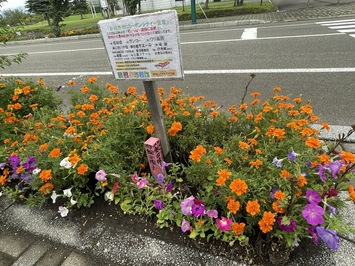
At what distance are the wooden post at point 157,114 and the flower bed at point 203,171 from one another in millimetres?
76

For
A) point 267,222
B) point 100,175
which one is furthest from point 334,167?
point 100,175

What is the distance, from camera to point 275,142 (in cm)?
190

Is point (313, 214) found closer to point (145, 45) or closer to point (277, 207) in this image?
point (277, 207)

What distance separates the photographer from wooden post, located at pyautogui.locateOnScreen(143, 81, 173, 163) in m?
1.86

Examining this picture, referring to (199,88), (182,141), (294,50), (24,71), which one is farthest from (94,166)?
(24,71)

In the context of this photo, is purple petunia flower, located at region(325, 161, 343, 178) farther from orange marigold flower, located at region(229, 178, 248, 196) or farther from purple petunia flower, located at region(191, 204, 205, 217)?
purple petunia flower, located at region(191, 204, 205, 217)

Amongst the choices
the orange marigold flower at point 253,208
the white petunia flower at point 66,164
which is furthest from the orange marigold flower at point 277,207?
the white petunia flower at point 66,164

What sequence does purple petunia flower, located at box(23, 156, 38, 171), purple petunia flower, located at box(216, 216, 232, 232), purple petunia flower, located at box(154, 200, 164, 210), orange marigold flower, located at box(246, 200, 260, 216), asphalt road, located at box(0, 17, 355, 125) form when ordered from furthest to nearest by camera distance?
asphalt road, located at box(0, 17, 355, 125) → purple petunia flower, located at box(23, 156, 38, 171) → purple petunia flower, located at box(154, 200, 164, 210) → purple petunia flower, located at box(216, 216, 232, 232) → orange marigold flower, located at box(246, 200, 260, 216)

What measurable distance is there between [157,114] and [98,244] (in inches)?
43.4

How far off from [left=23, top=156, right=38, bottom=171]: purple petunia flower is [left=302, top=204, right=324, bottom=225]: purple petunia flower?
2056 millimetres

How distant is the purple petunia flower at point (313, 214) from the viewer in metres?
1.23

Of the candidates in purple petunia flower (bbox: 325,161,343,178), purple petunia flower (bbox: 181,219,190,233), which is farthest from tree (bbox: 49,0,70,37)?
purple petunia flower (bbox: 325,161,343,178)

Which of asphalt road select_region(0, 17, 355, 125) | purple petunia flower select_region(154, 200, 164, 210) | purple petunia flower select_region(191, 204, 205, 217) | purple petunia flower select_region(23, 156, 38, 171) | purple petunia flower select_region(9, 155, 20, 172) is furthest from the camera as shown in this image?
asphalt road select_region(0, 17, 355, 125)

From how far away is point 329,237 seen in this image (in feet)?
4.01
